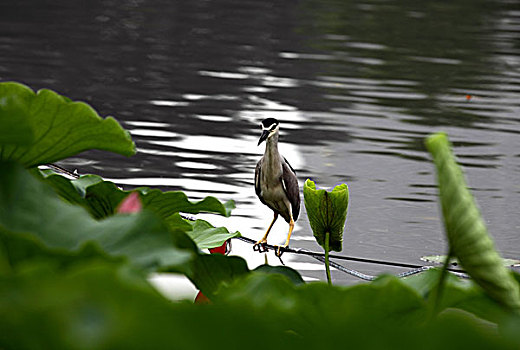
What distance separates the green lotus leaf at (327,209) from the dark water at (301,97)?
125 inches

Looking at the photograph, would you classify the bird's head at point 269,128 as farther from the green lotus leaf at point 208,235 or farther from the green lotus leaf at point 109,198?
the green lotus leaf at point 109,198

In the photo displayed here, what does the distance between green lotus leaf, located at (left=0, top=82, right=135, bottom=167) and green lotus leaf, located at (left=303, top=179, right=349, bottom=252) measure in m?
0.37

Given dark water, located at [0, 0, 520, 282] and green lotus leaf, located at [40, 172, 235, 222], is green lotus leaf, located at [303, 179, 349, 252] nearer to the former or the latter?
green lotus leaf, located at [40, 172, 235, 222]

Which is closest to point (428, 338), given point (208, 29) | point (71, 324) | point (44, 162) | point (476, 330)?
point (476, 330)

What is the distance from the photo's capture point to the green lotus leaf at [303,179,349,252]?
43.8 inches

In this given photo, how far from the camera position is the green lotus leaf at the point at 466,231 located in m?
0.54

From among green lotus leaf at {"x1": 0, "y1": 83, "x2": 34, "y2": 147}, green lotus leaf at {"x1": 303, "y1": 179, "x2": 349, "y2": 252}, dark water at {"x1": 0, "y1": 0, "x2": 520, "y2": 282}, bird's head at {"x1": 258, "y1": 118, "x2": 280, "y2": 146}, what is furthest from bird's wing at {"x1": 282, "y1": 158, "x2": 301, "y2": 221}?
green lotus leaf at {"x1": 0, "y1": 83, "x2": 34, "y2": 147}

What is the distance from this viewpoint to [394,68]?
38.5 feet

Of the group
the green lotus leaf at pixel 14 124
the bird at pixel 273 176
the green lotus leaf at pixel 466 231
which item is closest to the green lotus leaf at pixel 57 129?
the green lotus leaf at pixel 14 124

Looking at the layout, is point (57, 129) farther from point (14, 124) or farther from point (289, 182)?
point (289, 182)

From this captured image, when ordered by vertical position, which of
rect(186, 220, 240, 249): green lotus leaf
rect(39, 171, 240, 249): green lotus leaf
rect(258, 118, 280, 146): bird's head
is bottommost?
rect(258, 118, 280, 146): bird's head

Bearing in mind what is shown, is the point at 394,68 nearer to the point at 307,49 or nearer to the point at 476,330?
the point at 307,49

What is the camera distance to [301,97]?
955 cm

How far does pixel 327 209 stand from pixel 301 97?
27.8 ft
